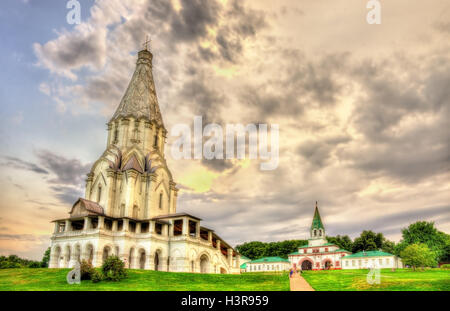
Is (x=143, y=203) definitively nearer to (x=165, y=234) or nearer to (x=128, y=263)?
(x=165, y=234)

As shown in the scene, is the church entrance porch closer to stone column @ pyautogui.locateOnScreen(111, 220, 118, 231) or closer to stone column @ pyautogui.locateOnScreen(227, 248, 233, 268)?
stone column @ pyautogui.locateOnScreen(227, 248, 233, 268)

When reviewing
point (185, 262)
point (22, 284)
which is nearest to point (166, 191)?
point (185, 262)

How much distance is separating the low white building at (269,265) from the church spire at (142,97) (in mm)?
45595

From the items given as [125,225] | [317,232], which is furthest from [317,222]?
[125,225]

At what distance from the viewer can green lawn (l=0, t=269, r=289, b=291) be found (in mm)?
25797

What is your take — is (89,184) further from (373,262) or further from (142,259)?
(373,262)

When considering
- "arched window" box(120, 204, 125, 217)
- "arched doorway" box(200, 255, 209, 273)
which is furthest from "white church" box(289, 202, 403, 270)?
"arched window" box(120, 204, 125, 217)

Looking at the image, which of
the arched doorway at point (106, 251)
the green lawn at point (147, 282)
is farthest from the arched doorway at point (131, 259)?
the green lawn at point (147, 282)

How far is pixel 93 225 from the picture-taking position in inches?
1874

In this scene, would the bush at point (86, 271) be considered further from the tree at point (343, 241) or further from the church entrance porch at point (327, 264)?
the tree at point (343, 241)

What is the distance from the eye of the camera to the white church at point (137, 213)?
4475 cm

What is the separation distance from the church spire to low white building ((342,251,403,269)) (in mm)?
48958

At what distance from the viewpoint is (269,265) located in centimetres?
8625
